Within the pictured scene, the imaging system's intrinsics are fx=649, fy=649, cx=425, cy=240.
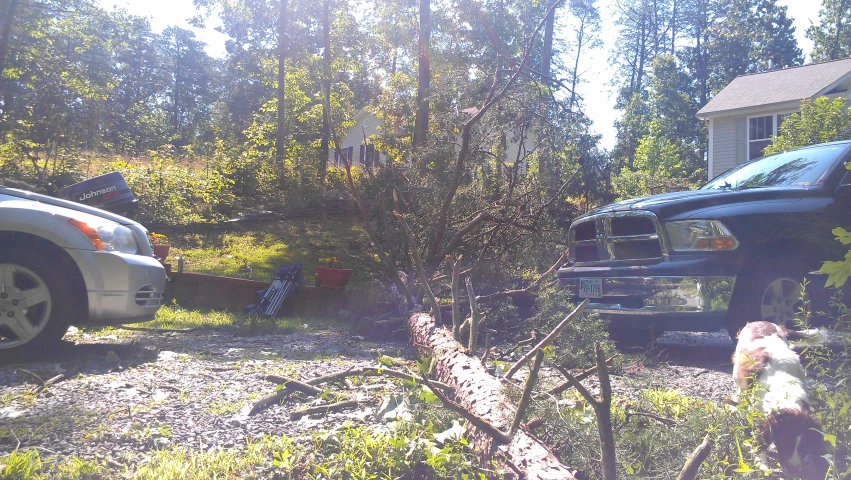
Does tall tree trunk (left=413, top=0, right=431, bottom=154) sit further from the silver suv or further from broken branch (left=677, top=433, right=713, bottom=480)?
broken branch (left=677, top=433, right=713, bottom=480)

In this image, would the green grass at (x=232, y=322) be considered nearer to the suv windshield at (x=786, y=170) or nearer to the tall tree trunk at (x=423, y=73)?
the suv windshield at (x=786, y=170)

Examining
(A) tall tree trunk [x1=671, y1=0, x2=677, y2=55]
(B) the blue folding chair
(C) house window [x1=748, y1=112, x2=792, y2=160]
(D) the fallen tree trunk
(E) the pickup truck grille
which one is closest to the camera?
(D) the fallen tree trunk

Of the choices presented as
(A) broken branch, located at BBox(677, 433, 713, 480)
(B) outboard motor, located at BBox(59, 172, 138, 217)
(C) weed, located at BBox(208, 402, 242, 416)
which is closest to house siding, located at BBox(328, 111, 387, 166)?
(B) outboard motor, located at BBox(59, 172, 138, 217)

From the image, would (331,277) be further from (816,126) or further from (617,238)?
(816,126)

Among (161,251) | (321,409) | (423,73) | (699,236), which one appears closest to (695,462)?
(321,409)

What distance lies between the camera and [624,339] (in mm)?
5961

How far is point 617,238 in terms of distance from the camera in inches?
220

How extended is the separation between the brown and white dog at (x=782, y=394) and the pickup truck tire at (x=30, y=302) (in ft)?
15.0

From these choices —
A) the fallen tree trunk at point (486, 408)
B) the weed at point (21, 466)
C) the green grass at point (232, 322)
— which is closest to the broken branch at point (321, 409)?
Result: the fallen tree trunk at point (486, 408)

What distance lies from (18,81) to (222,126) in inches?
1215

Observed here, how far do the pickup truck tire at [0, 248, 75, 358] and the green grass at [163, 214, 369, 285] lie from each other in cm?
550

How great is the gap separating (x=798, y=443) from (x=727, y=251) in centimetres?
255

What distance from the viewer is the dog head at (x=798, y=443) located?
2.53m

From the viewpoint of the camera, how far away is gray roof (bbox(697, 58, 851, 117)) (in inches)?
733
